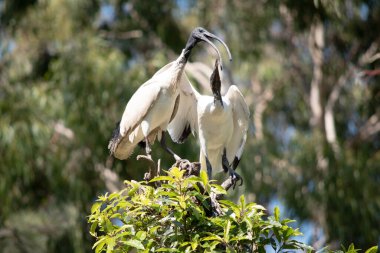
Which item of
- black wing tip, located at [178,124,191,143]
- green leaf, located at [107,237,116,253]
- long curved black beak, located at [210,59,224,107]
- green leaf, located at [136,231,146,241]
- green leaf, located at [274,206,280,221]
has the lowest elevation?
green leaf, located at [107,237,116,253]

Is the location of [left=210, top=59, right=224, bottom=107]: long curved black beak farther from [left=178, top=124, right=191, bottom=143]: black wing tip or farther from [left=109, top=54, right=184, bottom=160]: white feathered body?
[left=178, top=124, right=191, bottom=143]: black wing tip

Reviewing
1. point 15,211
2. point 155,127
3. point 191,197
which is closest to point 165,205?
point 191,197

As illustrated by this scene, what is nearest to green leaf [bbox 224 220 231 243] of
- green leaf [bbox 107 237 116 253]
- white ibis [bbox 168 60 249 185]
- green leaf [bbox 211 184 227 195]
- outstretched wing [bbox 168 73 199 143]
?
green leaf [bbox 211 184 227 195]

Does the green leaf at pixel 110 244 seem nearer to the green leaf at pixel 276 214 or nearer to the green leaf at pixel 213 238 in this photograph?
Answer: the green leaf at pixel 213 238

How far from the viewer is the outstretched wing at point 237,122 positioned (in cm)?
489

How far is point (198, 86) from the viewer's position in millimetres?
9680

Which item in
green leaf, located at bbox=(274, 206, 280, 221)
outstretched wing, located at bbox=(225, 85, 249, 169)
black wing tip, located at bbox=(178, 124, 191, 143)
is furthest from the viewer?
black wing tip, located at bbox=(178, 124, 191, 143)

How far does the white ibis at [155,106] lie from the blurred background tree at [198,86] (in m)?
3.26

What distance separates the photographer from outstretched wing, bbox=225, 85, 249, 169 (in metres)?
4.89

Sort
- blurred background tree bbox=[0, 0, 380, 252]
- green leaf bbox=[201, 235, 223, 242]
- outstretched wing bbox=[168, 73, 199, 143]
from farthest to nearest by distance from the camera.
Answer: blurred background tree bbox=[0, 0, 380, 252]
outstretched wing bbox=[168, 73, 199, 143]
green leaf bbox=[201, 235, 223, 242]

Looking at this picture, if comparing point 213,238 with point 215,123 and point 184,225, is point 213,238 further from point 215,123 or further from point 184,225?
point 215,123

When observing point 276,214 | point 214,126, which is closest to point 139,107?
point 214,126

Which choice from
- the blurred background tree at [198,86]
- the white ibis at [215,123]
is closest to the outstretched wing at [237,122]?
the white ibis at [215,123]

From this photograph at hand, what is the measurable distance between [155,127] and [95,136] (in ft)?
15.8
